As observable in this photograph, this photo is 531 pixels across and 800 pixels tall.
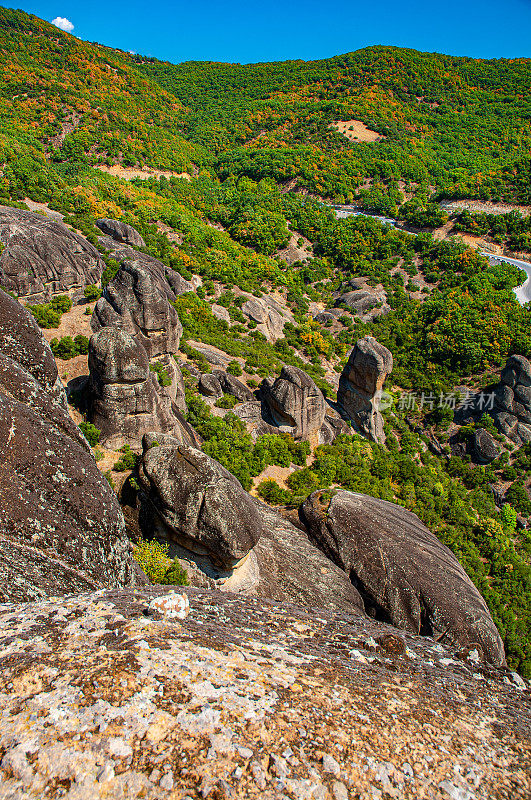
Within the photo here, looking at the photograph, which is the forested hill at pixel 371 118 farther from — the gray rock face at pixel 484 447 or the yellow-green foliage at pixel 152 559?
the yellow-green foliage at pixel 152 559

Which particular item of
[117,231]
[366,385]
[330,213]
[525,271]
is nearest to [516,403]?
[366,385]

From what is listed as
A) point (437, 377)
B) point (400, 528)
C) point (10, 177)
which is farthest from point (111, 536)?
point (10, 177)

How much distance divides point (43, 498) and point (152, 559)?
19.6ft

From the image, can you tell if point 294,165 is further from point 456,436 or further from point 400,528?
point 400,528

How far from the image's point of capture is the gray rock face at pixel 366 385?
35.9 m

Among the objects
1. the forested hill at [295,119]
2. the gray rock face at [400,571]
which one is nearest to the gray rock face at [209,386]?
the gray rock face at [400,571]

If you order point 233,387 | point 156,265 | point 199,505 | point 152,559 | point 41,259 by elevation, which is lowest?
point 152,559

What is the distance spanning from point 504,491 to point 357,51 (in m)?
135

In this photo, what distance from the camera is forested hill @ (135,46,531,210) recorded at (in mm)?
81000

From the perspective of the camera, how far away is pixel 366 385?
37094mm

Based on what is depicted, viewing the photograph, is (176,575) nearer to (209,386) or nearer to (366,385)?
(209,386)

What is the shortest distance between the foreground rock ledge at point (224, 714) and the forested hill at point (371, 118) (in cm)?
8000

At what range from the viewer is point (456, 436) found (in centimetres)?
4203

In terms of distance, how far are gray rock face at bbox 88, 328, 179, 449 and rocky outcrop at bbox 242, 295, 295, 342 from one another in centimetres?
→ 2825
